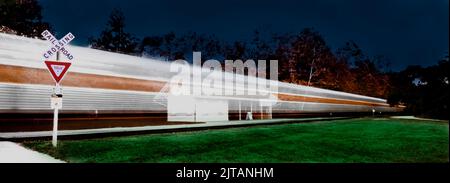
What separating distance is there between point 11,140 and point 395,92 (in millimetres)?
8175

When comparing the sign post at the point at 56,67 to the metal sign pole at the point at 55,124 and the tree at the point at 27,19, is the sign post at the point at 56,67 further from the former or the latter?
the tree at the point at 27,19

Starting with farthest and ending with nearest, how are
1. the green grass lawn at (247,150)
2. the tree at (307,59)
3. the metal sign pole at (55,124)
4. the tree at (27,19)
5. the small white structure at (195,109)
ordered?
the tree at (307,59), the tree at (27,19), the small white structure at (195,109), the metal sign pole at (55,124), the green grass lawn at (247,150)

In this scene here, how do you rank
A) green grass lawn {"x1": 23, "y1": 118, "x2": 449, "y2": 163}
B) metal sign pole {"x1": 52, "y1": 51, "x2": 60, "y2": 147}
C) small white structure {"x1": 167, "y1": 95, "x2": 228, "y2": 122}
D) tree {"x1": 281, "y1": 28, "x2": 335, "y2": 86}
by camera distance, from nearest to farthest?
green grass lawn {"x1": 23, "y1": 118, "x2": 449, "y2": 163} → metal sign pole {"x1": 52, "y1": 51, "x2": 60, "y2": 147} → small white structure {"x1": 167, "y1": 95, "x2": 228, "y2": 122} → tree {"x1": 281, "y1": 28, "x2": 335, "y2": 86}

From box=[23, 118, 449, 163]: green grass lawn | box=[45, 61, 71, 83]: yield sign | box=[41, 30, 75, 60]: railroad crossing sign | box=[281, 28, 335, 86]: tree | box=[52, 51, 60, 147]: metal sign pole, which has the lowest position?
box=[23, 118, 449, 163]: green grass lawn

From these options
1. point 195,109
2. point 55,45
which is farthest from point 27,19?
point 55,45

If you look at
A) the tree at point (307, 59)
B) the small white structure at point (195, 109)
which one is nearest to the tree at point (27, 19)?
the small white structure at point (195, 109)

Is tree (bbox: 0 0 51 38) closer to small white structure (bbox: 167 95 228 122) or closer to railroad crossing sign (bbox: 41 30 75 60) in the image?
small white structure (bbox: 167 95 228 122)

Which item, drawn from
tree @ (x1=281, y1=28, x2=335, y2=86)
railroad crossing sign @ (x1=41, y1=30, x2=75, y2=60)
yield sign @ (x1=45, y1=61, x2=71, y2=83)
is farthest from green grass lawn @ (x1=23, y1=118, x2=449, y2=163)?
tree @ (x1=281, y1=28, x2=335, y2=86)

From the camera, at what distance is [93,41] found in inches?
2330

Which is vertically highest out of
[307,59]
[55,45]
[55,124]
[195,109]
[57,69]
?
[307,59]

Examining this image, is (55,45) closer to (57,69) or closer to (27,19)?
(57,69)
